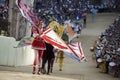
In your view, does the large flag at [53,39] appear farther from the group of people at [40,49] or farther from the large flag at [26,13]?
the large flag at [26,13]

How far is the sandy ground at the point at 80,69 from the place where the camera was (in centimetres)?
1362

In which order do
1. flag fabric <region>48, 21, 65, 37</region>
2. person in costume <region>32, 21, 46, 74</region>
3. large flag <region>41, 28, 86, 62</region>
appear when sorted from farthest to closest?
flag fabric <region>48, 21, 65, 37</region> → large flag <region>41, 28, 86, 62</region> → person in costume <region>32, 21, 46, 74</region>

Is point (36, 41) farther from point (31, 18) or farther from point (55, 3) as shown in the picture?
point (55, 3)

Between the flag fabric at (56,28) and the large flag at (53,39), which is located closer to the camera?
the large flag at (53,39)

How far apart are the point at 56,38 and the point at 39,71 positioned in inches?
47.1

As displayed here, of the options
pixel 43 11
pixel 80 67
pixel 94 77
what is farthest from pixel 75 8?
pixel 94 77

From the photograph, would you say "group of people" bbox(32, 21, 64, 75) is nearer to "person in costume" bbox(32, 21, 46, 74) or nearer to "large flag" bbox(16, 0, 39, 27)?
"person in costume" bbox(32, 21, 46, 74)

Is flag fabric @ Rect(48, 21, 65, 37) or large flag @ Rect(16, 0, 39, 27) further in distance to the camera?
flag fabric @ Rect(48, 21, 65, 37)

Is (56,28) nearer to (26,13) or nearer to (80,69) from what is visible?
(26,13)

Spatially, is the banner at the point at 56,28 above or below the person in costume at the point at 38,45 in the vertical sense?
above

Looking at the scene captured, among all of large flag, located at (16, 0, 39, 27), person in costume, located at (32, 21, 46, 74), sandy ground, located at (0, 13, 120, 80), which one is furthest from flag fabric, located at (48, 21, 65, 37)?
sandy ground, located at (0, 13, 120, 80)

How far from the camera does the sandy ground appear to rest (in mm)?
13623

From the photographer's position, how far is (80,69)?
18.6 metres

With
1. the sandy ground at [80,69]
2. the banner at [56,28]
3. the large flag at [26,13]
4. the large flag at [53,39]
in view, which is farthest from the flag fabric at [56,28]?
the sandy ground at [80,69]
